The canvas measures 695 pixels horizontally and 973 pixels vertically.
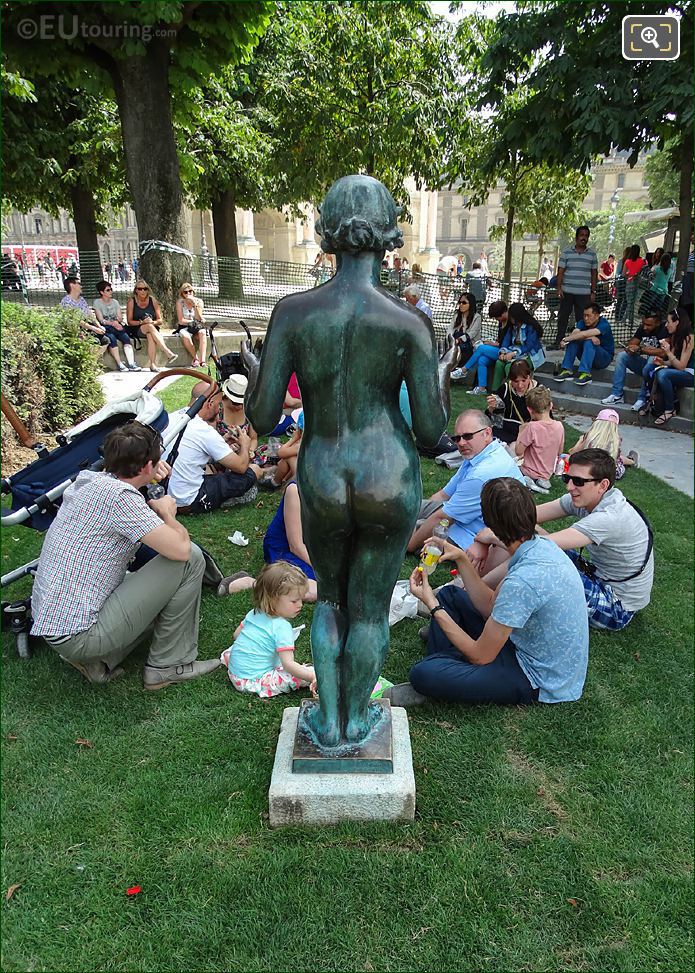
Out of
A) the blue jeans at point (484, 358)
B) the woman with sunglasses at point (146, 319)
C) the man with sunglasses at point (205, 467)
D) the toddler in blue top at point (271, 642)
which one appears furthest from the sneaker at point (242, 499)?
the woman with sunglasses at point (146, 319)

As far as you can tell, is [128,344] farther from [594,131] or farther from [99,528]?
[99,528]

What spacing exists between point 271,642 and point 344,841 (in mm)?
1114

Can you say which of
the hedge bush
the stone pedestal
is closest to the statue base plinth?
the stone pedestal

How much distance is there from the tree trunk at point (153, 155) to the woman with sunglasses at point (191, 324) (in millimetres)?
393

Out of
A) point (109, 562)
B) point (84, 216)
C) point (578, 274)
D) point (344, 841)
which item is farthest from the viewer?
point (84, 216)

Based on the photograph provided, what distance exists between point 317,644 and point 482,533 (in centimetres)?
188

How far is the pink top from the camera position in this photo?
6234 mm

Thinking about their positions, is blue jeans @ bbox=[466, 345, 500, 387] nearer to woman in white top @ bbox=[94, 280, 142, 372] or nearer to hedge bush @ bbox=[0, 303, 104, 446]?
hedge bush @ bbox=[0, 303, 104, 446]

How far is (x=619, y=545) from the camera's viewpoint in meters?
3.81

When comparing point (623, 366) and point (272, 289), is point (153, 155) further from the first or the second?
point (623, 366)

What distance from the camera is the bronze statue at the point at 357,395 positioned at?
224cm

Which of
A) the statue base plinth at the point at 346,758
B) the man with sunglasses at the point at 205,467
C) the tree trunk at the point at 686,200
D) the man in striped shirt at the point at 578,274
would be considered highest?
the tree trunk at the point at 686,200

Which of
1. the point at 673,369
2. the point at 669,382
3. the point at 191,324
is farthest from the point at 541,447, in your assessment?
the point at 191,324

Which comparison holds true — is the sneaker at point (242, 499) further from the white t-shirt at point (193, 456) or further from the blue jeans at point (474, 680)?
the blue jeans at point (474, 680)
